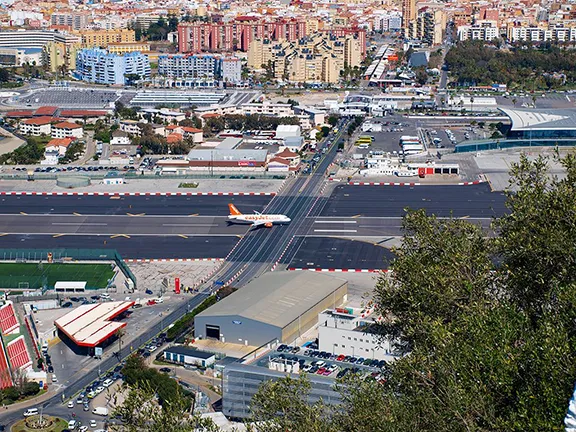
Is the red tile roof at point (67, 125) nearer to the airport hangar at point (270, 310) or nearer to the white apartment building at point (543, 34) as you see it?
the airport hangar at point (270, 310)

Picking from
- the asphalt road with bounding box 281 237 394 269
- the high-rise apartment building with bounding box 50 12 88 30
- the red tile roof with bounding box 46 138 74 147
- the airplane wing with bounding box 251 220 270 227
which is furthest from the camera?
the high-rise apartment building with bounding box 50 12 88 30

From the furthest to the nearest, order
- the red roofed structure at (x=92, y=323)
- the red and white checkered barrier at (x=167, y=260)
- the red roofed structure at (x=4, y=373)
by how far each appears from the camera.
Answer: the red and white checkered barrier at (x=167, y=260)
the red roofed structure at (x=92, y=323)
the red roofed structure at (x=4, y=373)

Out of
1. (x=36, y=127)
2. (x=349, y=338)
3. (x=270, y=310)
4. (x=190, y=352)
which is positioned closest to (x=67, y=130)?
(x=36, y=127)

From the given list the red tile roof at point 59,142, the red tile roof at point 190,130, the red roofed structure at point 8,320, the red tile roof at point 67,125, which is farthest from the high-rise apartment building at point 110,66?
the red roofed structure at point 8,320

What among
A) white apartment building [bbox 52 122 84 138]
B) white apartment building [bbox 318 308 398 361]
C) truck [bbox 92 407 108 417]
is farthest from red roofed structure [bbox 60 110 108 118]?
truck [bbox 92 407 108 417]

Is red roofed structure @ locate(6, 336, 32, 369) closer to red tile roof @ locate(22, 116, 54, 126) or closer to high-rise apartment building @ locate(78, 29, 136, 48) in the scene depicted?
red tile roof @ locate(22, 116, 54, 126)
